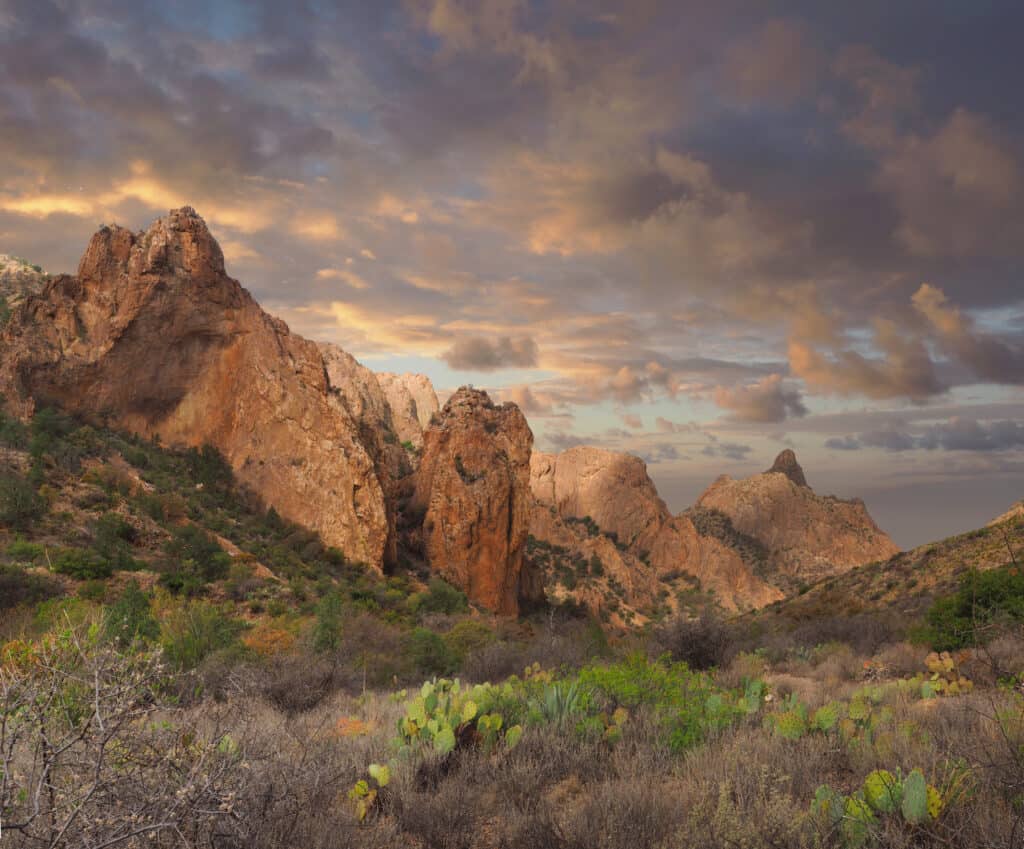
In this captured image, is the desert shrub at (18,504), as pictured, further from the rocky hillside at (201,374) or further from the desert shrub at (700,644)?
the desert shrub at (700,644)

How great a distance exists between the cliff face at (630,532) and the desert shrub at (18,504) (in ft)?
148

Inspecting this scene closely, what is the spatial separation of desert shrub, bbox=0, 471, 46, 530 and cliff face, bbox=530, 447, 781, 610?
45066mm

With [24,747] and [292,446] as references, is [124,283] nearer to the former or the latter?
[292,446]

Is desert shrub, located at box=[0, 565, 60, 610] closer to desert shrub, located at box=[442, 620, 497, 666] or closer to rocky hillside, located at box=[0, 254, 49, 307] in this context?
desert shrub, located at box=[442, 620, 497, 666]

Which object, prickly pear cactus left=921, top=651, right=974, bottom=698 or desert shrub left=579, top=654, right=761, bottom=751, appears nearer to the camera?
desert shrub left=579, top=654, right=761, bottom=751

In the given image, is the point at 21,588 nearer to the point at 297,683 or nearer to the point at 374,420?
the point at 297,683

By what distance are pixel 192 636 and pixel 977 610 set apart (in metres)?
16.0

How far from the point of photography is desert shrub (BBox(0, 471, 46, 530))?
21.5 meters

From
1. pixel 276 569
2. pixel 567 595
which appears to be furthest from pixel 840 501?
pixel 276 569

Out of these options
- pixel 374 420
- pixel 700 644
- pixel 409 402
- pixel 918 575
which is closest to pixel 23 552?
pixel 700 644

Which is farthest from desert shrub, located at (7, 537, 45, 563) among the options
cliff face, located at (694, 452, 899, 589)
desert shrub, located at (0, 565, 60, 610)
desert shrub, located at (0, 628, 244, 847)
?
cliff face, located at (694, 452, 899, 589)

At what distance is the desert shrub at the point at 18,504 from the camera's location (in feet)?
70.6

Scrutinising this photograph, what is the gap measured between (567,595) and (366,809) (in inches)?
2241

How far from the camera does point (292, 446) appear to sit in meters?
37.5
